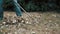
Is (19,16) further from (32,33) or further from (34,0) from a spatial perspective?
(34,0)

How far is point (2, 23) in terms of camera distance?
7023 millimetres

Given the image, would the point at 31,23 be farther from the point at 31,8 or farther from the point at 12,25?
the point at 31,8

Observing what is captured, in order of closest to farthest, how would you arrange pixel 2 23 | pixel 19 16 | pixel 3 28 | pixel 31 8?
pixel 3 28 → pixel 2 23 → pixel 19 16 → pixel 31 8

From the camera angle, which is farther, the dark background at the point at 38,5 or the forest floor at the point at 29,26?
the dark background at the point at 38,5

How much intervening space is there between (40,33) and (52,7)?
4.70m

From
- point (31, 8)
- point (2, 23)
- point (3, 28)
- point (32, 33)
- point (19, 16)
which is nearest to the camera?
point (32, 33)

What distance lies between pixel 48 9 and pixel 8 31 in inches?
183

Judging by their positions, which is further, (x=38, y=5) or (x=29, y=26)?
(x=38, y=5)

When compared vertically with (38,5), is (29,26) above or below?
above

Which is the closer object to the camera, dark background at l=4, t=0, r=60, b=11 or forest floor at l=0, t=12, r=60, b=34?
forest floor at l=0, t=12, r=60, b=34

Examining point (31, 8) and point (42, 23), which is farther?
point (31, 8)

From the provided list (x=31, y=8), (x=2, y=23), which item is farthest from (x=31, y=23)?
(x=31, y=8)

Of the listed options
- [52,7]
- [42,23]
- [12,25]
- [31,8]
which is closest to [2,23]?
[12,25]

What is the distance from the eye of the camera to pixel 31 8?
10.3 m
